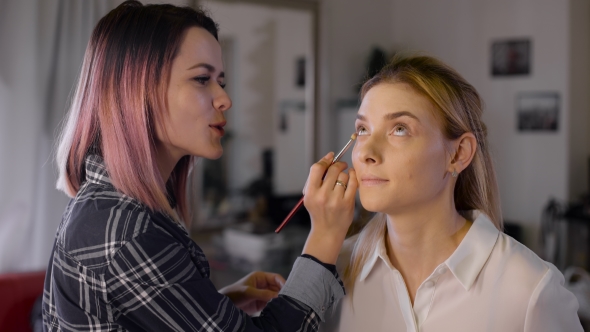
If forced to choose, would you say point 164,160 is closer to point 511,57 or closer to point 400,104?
point 400,104

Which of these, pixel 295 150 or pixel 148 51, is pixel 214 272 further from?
pixel 148 51

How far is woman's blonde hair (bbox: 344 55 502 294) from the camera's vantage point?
105 centimetres

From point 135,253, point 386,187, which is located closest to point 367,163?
point 386,187

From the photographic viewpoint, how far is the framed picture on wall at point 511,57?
349cm

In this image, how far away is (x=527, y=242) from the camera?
3.57 metres

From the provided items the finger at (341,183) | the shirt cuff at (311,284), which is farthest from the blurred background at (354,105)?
the shirt cuff at (311,284)

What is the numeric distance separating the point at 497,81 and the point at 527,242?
3.68 feet

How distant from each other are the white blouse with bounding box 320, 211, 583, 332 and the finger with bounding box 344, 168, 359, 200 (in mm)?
209

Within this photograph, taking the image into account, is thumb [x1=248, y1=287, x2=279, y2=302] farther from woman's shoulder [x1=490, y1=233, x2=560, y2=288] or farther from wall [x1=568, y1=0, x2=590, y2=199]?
wall [x1=568, y1=0, x2=590, y2=199]

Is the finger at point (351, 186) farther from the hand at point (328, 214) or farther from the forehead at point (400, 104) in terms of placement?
the forehead at point (400, 104)

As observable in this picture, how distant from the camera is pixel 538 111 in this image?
3463 mm

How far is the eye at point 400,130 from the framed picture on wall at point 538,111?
276 centimetres

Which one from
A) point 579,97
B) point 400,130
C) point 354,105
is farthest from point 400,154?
point 579,97

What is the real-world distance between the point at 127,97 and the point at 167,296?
15.0 inches
